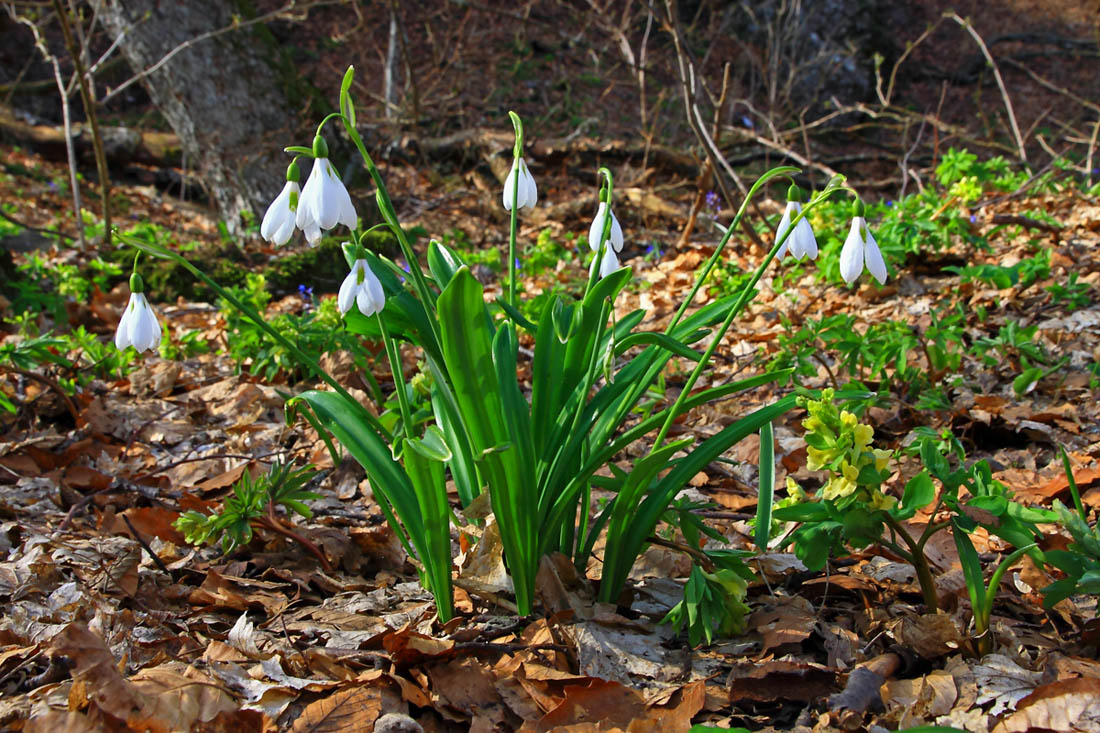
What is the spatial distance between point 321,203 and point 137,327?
0.48 m

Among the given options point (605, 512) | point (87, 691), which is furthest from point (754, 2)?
point (87, 691)

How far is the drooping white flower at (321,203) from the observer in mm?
1296

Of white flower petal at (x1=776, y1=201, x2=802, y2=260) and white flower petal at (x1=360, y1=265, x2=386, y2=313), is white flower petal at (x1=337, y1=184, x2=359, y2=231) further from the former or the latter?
white flower petal at (x1=776, y1=201, x2=802, y2=260)

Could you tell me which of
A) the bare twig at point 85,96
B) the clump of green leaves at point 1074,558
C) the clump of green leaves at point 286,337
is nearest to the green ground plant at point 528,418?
the clump of green leaves at point 1074,558

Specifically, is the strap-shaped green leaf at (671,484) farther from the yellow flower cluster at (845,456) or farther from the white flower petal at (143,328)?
the white flower petal at (143,328)

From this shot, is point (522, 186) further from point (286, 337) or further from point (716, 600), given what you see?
point (286, 337)

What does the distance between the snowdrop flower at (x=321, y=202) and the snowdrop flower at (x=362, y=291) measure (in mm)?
84

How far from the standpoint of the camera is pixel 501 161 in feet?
21.1

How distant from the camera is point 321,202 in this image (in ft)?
4.26

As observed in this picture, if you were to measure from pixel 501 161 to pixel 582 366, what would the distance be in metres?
5.13

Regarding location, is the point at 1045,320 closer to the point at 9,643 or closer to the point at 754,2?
the point at 9,643

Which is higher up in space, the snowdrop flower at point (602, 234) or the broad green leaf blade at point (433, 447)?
the snowdrop flower at point (602, 234)

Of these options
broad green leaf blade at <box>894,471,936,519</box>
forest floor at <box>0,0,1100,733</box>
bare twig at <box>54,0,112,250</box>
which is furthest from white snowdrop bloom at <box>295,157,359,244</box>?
bare twig at <box>54,0,112,250</box>

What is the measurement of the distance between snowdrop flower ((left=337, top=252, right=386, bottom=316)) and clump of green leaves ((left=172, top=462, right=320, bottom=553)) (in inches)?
25.0
